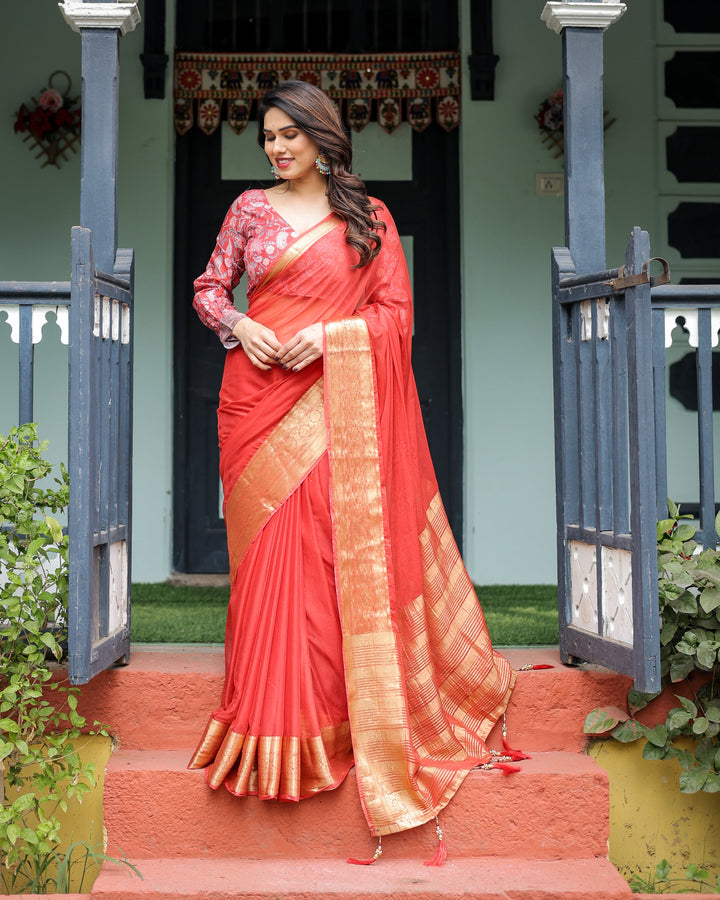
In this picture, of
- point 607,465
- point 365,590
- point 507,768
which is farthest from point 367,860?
point 607,465

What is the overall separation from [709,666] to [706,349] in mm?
946

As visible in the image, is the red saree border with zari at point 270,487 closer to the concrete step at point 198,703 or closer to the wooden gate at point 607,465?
the concrete step at point 198,703

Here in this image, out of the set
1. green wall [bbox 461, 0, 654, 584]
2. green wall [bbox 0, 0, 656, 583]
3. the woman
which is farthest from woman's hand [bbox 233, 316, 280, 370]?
green wall [bbox 461, 0, 654, 584]

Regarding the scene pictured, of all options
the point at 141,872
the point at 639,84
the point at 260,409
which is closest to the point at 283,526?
the point at 260,409

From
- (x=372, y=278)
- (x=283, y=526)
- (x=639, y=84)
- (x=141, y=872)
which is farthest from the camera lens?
(x=639, y=84)

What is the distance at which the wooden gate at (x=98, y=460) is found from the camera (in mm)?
2859

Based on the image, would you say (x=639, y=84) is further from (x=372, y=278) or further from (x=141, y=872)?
(x=141, y=872)

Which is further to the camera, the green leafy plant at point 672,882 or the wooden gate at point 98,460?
the green leafy plant at point 672,882

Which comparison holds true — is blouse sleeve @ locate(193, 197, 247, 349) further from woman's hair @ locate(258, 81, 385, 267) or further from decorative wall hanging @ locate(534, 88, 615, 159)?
decorative wall hanging @ locate(534, 88, 615, 159)

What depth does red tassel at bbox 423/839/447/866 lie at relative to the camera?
2.77m

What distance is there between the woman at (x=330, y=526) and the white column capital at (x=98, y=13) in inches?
25.1

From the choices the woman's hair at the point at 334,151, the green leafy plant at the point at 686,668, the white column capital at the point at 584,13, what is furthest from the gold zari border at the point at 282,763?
the white column capital at the point at 584,13

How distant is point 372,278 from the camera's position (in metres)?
3.10

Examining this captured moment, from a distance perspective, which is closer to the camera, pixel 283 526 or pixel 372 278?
pixel 283 526
